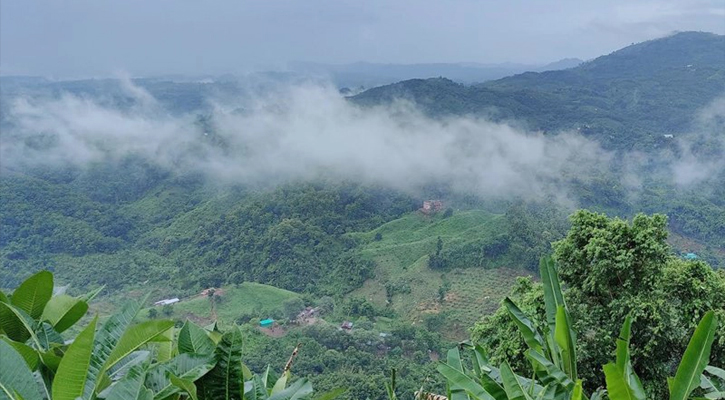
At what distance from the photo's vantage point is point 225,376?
1117 mm

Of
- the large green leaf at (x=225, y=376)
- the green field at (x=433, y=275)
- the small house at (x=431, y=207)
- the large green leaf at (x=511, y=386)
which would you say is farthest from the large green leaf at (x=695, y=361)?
the small house at (x=431, y=207)

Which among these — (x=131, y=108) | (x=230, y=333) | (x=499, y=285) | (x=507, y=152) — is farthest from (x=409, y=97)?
(x=230, y=333)

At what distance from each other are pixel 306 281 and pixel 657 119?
70.2 meters

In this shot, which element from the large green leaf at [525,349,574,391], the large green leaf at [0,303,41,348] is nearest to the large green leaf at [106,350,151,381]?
the large green leaf at [0,303,41,348]

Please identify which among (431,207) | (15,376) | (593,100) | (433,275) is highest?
(15,376)

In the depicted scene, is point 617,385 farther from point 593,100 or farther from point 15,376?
point 593,100

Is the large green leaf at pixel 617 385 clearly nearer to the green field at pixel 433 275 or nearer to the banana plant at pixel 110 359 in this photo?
the banana plant at pixel 110 359

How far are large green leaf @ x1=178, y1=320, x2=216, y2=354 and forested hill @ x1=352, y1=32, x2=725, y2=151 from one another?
238ft

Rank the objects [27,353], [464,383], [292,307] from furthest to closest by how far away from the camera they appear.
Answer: [292,307] < [464,383] < [27,353]

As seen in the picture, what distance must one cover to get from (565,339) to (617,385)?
1.23 ft

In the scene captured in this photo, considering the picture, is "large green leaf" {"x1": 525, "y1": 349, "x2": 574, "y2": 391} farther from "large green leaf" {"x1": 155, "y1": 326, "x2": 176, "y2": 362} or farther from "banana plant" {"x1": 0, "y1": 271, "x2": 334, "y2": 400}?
"large green leaf" {"x1": 155, "y1": 326, "x2": 176, "y2": 362}

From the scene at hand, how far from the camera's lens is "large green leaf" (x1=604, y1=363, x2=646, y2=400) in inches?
41.9

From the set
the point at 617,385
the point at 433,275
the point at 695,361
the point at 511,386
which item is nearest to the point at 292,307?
the point at 433,275

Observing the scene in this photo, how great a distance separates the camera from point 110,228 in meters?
47.2
